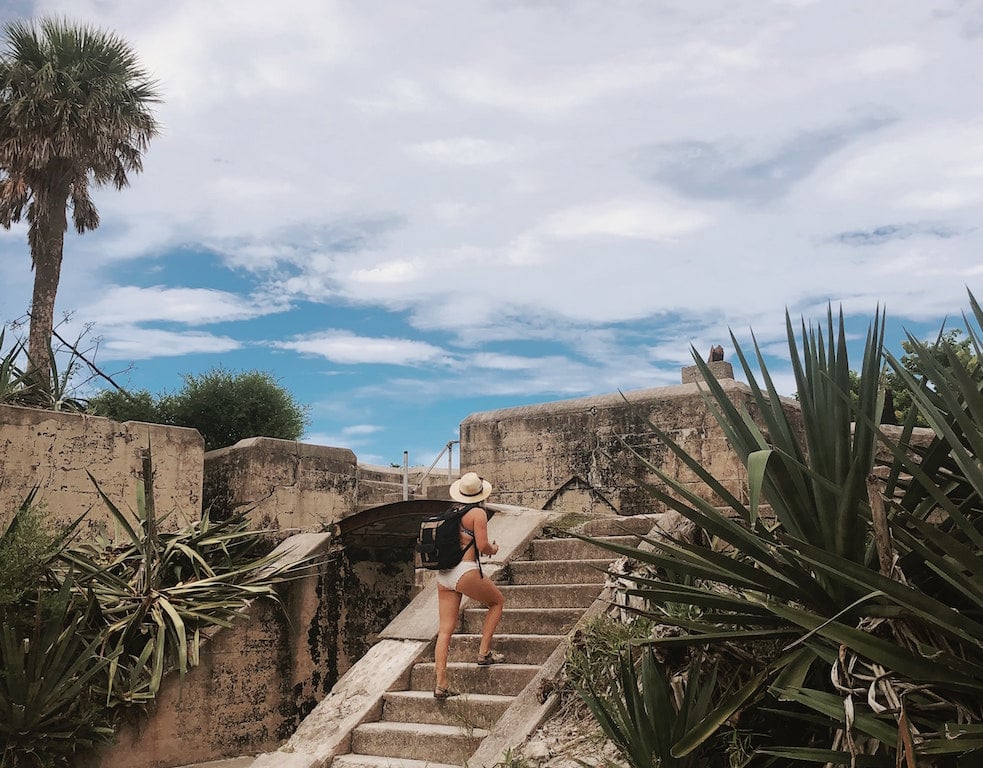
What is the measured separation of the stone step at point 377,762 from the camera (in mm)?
5779

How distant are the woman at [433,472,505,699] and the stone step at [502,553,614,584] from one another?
48.3 inches

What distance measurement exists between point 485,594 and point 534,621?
0.74 m

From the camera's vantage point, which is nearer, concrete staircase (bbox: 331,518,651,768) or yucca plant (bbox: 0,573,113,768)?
concrete staircase (bbox: 331,518,651,768)

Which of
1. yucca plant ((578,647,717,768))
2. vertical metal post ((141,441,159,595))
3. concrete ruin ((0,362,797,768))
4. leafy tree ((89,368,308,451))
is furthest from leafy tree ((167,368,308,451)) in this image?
yucca plant ((578,647,717,768))

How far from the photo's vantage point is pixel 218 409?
→ 15.9 metres

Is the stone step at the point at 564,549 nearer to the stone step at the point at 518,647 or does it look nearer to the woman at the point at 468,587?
the stone step at the point at 518,647

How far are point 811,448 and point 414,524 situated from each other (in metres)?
6.26

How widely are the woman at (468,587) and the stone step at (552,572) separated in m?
1.23

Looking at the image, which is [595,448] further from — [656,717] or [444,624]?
[656,717]

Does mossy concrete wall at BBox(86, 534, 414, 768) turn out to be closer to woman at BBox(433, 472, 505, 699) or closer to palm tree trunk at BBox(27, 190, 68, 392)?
woman at BBox(433, 472, 505, 699)

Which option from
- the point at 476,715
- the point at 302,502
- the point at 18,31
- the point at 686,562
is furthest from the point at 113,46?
the point at 686,562

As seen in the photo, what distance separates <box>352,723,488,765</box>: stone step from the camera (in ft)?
19.0

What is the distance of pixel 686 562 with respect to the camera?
13.0 ft

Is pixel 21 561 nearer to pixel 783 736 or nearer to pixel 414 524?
pixel 414 524
